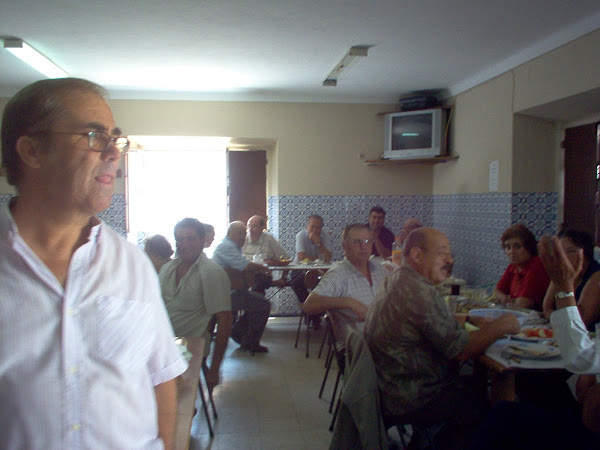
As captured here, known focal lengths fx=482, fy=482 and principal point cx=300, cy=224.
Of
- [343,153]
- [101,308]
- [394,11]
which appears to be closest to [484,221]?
[343,153]

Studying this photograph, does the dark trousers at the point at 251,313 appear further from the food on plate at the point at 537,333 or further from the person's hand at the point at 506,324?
the person's hand at the point at 506,324

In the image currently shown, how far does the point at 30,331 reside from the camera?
0.84 meters

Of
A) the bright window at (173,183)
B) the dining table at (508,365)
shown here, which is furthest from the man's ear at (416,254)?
the bright window at (173,183)

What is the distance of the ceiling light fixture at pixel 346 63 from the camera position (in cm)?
440


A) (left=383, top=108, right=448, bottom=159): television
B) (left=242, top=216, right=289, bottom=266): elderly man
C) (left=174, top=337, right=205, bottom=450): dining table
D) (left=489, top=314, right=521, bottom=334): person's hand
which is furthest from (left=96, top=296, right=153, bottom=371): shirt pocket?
(left=383, top=108, right=448, bottom=159): television

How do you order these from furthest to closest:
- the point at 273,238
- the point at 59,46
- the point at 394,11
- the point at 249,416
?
1. the point at 273,238
2. the point at 59,46
3. the point at 394,11
4. the point at 249,416

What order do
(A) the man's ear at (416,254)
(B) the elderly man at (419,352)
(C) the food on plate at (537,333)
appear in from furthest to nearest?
(C) the food on plate at (537,333)
(A) the man's ear at (416,254)
(B) the elderly man at (419,352)

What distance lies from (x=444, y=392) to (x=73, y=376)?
5.62 feet

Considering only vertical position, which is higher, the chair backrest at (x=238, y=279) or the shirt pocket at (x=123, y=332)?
the shirt pocket at (x=123, y=332)

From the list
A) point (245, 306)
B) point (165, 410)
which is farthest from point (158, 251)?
point (165, 410)

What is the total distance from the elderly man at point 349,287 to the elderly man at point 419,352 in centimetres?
64

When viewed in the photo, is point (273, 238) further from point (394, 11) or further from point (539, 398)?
point (539, 398)

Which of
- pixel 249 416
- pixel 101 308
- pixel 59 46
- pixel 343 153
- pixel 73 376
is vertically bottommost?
pixel 249 416

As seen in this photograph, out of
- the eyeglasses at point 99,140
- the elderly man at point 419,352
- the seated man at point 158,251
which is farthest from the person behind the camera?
the seated man at point 158,251
